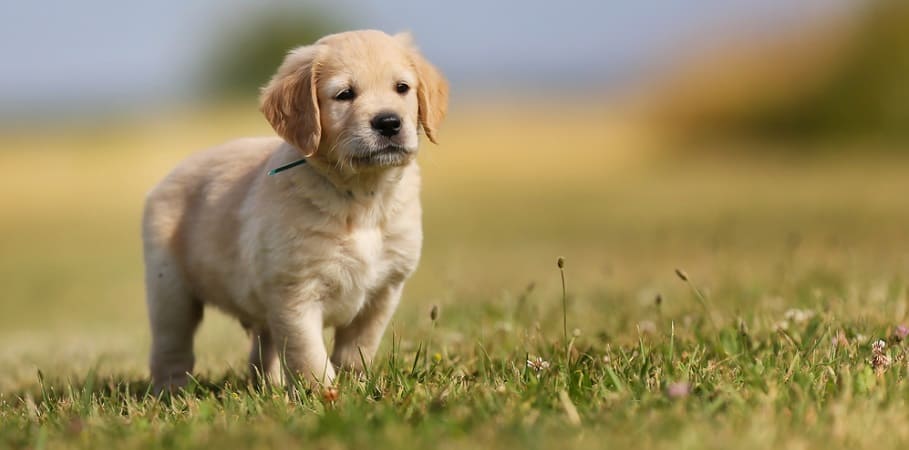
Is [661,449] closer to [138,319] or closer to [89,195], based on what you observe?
[138,319]

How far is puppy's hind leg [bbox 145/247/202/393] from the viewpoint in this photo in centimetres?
433

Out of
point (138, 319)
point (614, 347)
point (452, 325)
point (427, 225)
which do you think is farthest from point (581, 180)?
point (614, 347)

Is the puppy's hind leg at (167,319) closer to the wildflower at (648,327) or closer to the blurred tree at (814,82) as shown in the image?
the wildflower at (648,327)

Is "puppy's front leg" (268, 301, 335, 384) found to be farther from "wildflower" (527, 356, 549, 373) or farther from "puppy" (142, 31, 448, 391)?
"wildflower" (527, 356, 549, 373)

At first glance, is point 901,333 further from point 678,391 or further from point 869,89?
point 869,89

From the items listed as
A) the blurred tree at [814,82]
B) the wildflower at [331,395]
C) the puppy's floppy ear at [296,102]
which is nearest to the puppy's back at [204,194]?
the puppy's floppy ear at [296,102]

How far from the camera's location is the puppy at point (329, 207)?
3.69 metres

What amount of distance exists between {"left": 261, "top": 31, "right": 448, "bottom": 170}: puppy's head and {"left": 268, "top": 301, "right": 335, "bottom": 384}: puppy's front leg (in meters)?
0.53

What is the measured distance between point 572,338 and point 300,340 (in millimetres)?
929

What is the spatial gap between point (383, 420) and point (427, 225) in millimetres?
12181

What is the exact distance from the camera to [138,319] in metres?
9.37

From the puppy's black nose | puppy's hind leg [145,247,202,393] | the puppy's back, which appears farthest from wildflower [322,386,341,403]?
puppy's hind leg [145,247,202,393]

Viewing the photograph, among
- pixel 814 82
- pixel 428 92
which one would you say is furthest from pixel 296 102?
pixel 814 82

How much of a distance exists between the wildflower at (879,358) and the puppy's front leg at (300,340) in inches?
67.9
